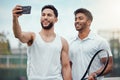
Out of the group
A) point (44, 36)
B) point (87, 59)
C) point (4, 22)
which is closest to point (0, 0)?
point (4, 22)

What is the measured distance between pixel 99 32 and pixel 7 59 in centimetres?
49

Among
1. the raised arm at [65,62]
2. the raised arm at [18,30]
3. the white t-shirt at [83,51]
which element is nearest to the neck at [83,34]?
the white t-shirt at [83,51]

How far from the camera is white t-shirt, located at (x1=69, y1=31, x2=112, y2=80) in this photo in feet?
4.68

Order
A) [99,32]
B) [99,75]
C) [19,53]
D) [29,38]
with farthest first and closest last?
[19,53] < [99,32] < [99,75] < [29,38]

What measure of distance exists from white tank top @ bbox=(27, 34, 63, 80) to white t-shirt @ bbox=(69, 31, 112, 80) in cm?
15

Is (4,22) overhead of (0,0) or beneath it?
beneath

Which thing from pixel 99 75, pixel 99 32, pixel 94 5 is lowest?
pixel 99 75

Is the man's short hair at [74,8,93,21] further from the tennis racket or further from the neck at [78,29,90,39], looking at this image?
the tennis racket

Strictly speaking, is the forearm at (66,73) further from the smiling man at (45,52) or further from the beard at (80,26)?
the beard at (80,26)

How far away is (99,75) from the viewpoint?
1386 mm

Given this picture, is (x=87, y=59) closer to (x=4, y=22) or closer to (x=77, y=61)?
(x=77, y=61)

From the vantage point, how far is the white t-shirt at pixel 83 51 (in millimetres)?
1428

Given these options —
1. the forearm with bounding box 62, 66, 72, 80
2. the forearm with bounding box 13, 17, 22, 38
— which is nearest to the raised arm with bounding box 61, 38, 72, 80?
the forearm with bounding box 62, 66, 72, 80

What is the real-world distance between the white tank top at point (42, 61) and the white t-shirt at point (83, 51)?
0.50 ft
